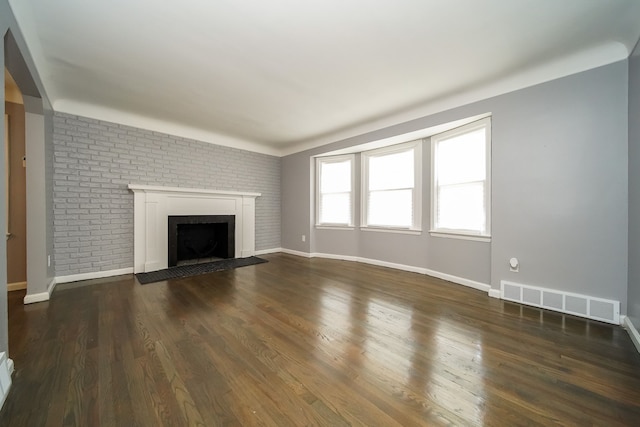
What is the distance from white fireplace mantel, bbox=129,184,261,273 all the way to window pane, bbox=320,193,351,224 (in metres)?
1.95

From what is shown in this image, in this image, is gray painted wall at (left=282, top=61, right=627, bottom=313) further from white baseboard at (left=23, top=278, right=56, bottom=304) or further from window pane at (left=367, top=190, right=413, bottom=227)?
white baseboard at (left=23, top=278, right=56, bottom=304)

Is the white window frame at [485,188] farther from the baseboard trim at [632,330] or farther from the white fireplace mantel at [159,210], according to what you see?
the white fireplace mantel at [159,210]

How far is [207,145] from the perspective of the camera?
4668 millimetres

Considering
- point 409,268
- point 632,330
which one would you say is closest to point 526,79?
point 632,330

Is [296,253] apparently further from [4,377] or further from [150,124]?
[4,377]

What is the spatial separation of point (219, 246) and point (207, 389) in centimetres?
393

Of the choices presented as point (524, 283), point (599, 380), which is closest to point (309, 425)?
point (599, 380)

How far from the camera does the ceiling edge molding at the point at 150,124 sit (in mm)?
3330

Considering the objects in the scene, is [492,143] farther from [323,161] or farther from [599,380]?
[323,161]

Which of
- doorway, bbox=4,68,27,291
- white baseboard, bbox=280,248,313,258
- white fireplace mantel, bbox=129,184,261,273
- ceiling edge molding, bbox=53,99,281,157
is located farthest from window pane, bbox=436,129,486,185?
doorway, bbox=4,68,27,291

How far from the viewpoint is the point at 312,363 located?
5.22 feet

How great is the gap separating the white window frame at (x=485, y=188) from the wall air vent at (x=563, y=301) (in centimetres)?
64

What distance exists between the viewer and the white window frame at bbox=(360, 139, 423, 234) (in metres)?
3.87

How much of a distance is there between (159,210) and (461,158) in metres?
4.87
